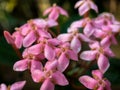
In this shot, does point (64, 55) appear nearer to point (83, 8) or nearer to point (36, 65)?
point (36, 65)

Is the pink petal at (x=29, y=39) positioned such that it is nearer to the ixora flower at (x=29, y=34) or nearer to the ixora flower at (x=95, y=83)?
the ixora flower at (x=29, y=34)

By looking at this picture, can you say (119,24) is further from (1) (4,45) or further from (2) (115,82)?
(1) (4,45)

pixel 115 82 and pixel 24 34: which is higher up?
pixel 24 34

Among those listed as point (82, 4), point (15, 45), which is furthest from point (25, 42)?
point (82, 4)

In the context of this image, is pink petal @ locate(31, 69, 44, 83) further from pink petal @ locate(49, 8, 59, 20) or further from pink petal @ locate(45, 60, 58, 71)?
pink petal @ locate(49, 8, 59, 20)

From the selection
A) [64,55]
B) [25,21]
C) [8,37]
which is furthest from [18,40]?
[25,21]

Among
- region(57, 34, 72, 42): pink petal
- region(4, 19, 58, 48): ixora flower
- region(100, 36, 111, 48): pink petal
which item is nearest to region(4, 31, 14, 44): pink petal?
region(4, 19, 58, 48): ixora flower
